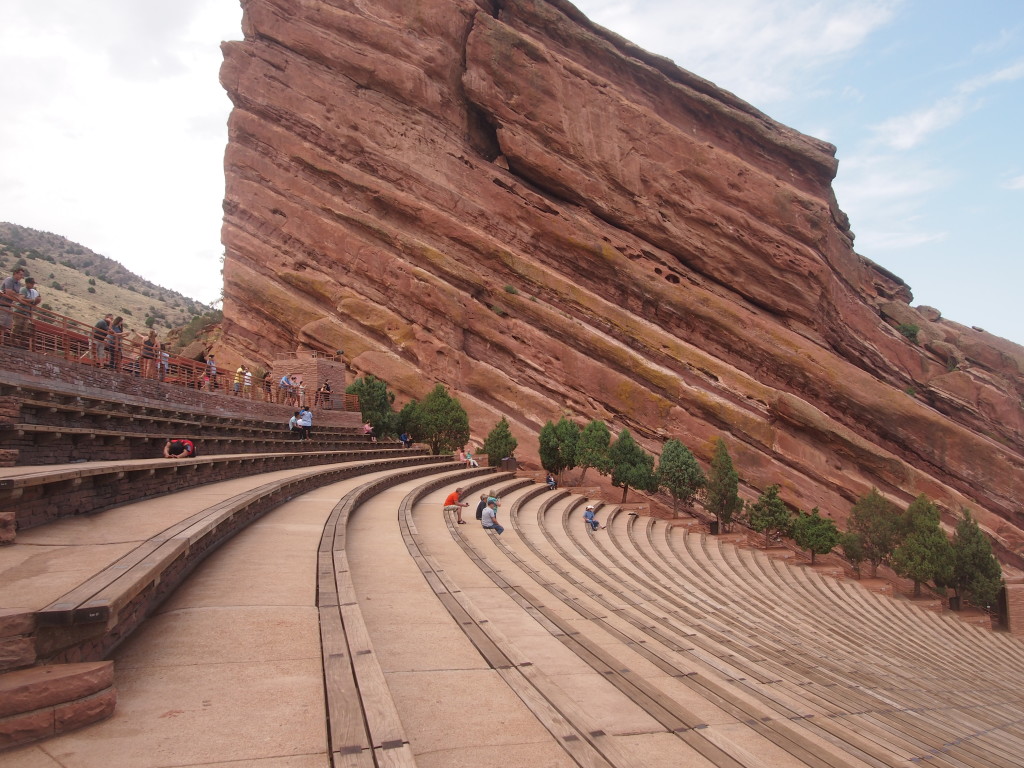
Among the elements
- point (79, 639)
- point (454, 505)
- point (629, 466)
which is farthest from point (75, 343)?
point (629, 466)

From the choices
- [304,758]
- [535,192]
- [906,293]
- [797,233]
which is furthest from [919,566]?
[906,293]

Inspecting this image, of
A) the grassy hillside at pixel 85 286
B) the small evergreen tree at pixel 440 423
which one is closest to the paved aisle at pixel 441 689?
the small evergreen tree at pixel 440 423

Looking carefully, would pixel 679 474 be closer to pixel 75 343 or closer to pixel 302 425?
pixel 302 425

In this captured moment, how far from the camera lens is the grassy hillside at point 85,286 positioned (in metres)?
50.2

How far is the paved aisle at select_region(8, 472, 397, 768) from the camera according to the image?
288 centimetres

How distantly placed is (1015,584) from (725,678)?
30.1m

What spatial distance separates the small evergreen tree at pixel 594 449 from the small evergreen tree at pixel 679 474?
261 centimetres

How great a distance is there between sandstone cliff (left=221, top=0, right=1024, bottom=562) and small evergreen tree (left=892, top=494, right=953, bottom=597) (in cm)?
432

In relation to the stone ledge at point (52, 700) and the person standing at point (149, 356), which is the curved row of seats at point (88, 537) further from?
the person standing at point (149, 356)

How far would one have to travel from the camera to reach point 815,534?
2798 centimetres

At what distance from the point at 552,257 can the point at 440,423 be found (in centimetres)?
1321

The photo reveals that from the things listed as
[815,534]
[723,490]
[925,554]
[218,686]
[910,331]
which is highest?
[910,331]

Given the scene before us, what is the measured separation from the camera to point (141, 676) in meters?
3.67

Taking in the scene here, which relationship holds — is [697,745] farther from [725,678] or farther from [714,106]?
[714,106]
